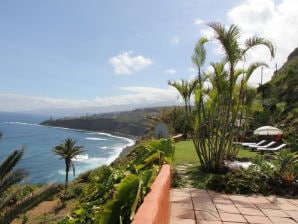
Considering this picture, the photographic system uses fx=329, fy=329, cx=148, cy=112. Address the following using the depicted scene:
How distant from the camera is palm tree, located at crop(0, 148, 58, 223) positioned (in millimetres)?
5137

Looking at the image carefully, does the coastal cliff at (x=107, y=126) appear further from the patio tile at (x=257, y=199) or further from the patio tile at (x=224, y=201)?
the patio tile at (x=224, y=201)

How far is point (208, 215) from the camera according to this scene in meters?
5.41

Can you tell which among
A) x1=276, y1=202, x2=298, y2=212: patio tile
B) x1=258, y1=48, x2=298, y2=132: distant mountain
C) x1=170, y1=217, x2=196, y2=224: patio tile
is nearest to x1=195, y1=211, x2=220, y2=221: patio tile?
x1=170, y1=217, x2=196, y2=224: patio tile

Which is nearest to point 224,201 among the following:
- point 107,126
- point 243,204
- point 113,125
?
point 243,204

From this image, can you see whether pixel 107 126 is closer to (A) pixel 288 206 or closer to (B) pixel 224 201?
(B) pixel 224 201

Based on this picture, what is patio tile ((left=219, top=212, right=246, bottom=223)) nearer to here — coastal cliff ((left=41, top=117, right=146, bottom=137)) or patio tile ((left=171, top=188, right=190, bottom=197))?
patio tile ((left=171, top=188, right=190, bottom=197))

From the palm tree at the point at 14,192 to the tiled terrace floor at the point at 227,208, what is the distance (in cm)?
212

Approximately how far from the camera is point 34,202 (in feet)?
17.4

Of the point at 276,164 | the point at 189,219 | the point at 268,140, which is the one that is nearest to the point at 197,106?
the point at 276,164

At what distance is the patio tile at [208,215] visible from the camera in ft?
17.2

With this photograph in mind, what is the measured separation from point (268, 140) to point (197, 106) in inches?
365

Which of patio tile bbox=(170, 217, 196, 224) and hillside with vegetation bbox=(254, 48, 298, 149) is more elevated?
hillside with vegetation bbox=(254, 48, 298, 149)

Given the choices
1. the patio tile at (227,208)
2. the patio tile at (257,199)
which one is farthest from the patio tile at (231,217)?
the patio tile at (257,199)

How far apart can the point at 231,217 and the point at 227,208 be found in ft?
1.69
